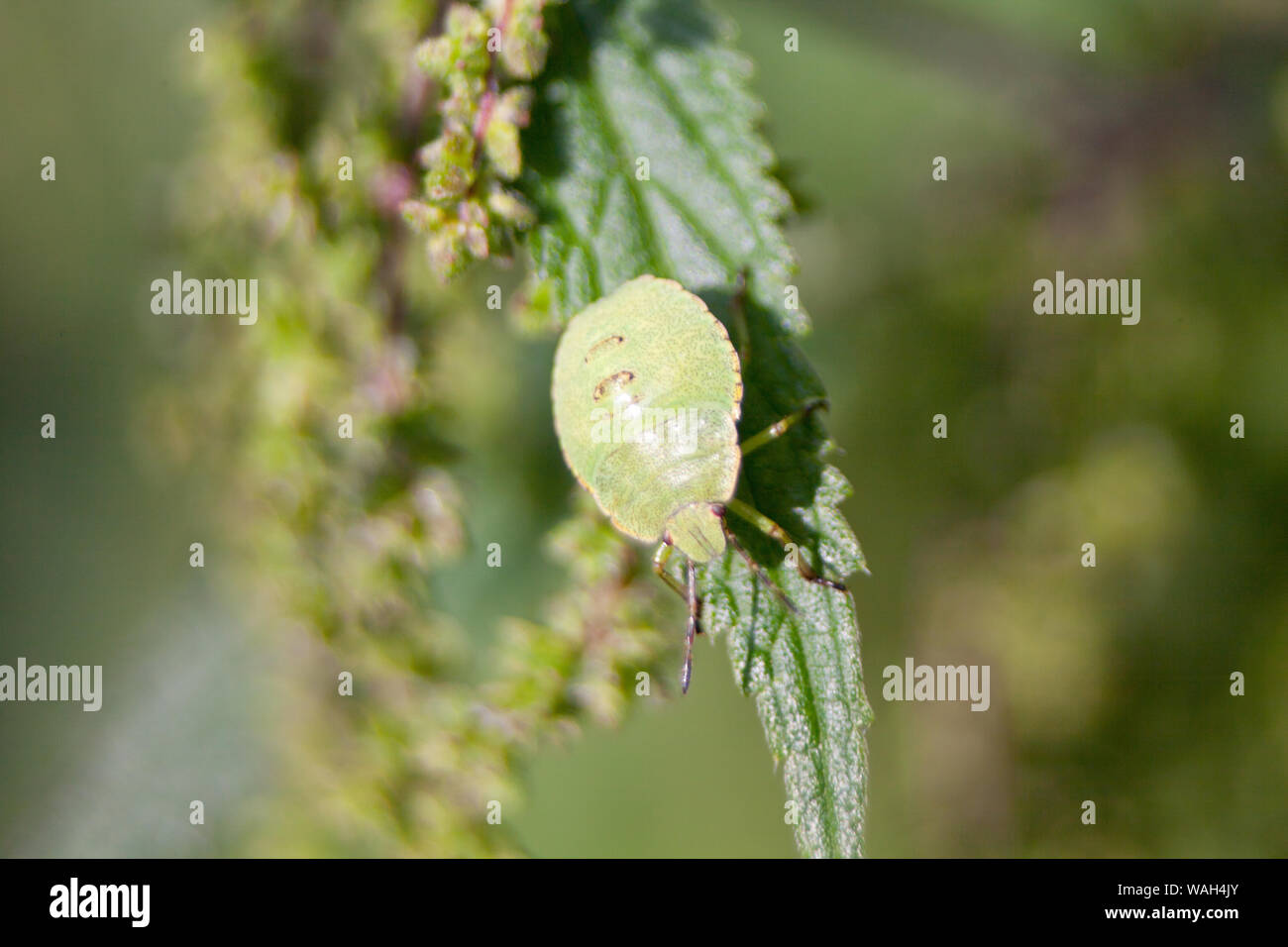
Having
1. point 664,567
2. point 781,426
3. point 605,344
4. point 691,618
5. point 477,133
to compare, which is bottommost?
point 691,618

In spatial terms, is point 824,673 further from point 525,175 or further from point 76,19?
point 76,19
